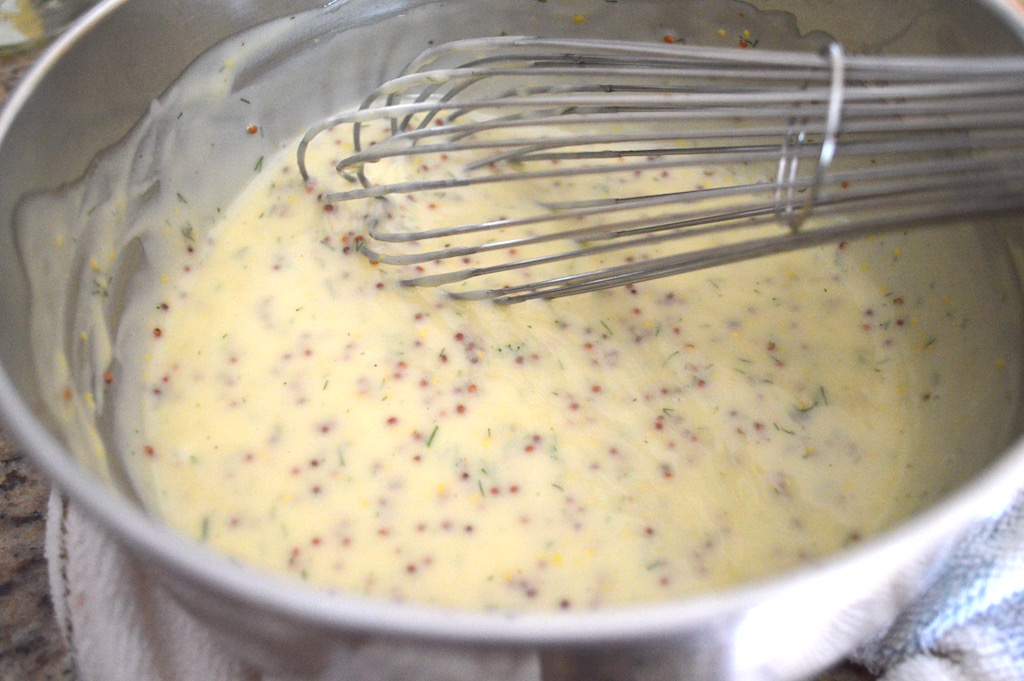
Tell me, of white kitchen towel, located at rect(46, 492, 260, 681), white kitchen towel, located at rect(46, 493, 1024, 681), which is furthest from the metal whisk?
white kitchen towel, located at rect(46, 492, 260, 681)

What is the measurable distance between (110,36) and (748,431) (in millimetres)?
882

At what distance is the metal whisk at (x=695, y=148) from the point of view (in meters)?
0.72

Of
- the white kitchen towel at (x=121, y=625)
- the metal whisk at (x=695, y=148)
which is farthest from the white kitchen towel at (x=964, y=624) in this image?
the white kitchen towel at (x=121, y=625)

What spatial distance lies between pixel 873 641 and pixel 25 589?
859 millimetres

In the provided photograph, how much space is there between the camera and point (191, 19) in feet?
3.73

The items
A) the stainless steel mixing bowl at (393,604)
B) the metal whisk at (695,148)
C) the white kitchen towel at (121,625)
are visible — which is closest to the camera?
the stainless steel mixing bowl at (393,604)

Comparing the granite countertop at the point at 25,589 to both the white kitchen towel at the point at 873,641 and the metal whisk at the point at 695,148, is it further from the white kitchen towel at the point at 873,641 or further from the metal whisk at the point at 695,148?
the metal whisk at the point at 695,148

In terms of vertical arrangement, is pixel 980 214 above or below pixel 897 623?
above

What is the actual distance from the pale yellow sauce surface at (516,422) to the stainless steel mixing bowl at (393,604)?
0.39 ft

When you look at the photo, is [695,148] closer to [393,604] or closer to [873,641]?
[873,641]

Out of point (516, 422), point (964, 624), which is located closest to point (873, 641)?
point (964, 624)

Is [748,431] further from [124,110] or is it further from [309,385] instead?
[124,110]

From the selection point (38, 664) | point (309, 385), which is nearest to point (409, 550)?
point (309, 385)

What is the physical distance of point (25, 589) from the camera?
0.89m
